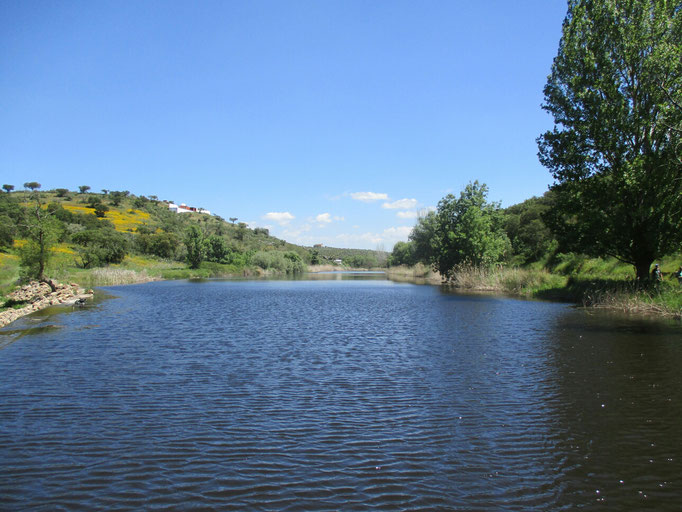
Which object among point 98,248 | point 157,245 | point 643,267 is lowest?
point 643,267

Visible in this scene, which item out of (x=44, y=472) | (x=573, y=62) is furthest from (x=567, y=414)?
(x=573, y=62)

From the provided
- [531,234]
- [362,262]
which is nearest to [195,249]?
[531,234]

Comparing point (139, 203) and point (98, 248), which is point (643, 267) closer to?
point (98, 248)

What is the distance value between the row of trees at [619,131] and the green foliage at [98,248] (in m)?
53.0

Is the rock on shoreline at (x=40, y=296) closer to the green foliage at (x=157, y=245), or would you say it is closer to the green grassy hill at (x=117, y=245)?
the green grassy hill at (x=117, y=245)

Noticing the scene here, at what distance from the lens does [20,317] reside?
2297 centimetres

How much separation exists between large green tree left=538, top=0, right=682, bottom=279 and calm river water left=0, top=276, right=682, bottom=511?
10021 mm

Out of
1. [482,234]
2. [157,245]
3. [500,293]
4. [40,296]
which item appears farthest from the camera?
[157,245]

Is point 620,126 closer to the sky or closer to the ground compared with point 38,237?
closer to the sky

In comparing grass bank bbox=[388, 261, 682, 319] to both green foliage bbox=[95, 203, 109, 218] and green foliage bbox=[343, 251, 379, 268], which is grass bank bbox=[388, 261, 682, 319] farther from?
green foliage bbox=[343, 251, 379, 268]

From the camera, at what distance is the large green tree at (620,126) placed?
2372cm

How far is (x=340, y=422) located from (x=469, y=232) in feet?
157

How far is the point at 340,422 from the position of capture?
8594 mm

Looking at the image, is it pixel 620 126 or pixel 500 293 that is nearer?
pixel 620 126
